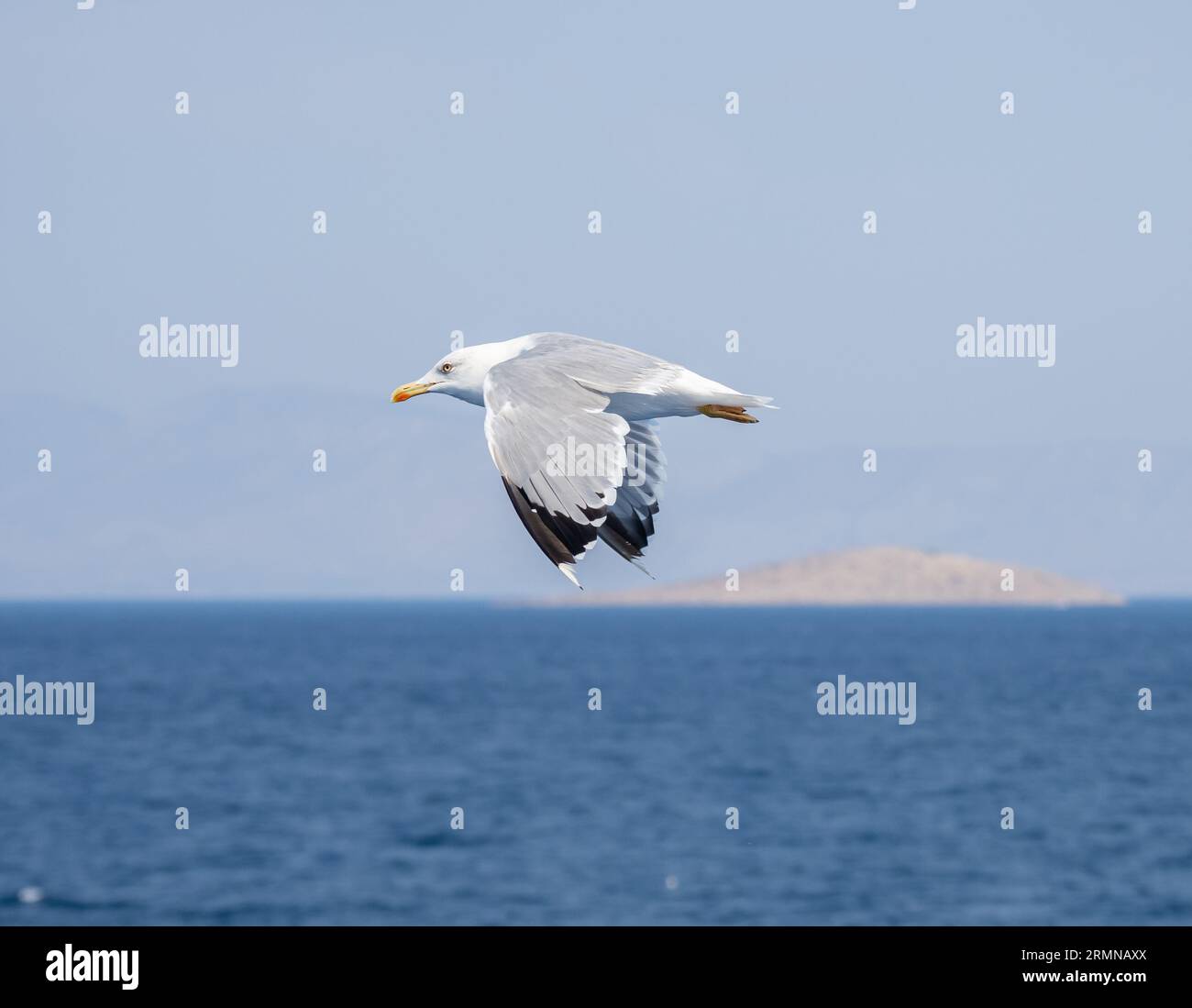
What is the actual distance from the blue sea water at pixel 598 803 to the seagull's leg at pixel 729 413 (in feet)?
190

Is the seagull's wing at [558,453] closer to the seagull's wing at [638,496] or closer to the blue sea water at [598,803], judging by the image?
the seagull's wing at [638,496]

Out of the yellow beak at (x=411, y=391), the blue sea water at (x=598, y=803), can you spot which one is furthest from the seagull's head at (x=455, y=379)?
the blue sea water at (x=598, y=803)

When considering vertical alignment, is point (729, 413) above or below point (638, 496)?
above

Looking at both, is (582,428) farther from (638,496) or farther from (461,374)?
(461,374)

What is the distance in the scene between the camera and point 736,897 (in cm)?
6625

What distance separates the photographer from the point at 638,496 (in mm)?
4809

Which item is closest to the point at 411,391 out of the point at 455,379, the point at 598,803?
the point at 455,379

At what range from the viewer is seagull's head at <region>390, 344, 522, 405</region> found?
16.3 ft

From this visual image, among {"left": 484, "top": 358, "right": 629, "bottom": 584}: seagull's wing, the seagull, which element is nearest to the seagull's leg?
the seagull

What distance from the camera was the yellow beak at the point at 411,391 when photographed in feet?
17.0

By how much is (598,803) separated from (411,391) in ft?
277

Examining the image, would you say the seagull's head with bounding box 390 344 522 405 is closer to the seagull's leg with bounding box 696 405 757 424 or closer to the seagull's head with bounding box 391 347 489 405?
the seagull's head with bounding box 391 347 489 405

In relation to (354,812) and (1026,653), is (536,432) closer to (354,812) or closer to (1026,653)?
(354,812)
